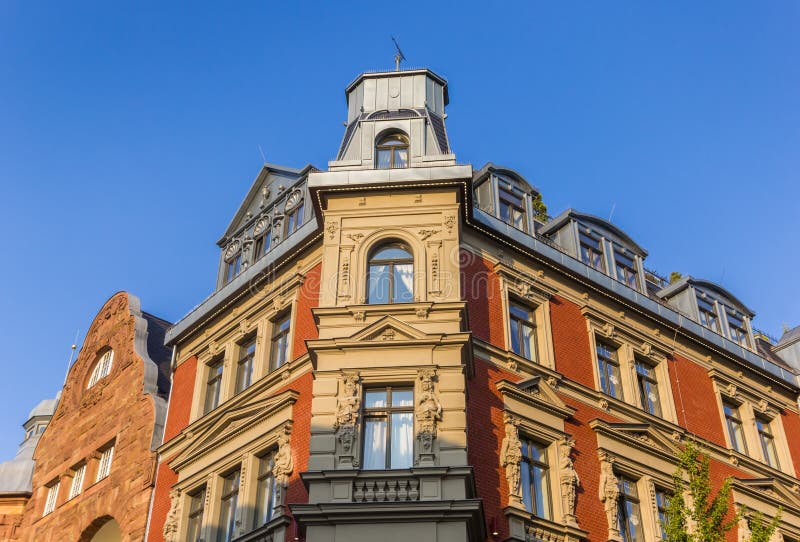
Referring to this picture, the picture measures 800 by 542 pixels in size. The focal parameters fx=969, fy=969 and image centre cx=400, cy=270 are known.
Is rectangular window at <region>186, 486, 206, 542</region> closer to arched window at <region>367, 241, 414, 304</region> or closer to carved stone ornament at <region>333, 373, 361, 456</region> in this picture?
carved stone ornament at <region>333, 373, 361, 456</region>

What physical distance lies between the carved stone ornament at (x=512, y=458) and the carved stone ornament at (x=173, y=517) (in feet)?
28.7

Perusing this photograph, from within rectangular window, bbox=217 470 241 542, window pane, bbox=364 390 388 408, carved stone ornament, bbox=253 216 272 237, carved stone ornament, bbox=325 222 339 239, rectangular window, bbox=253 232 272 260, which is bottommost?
rectangular window, bbox=217 470 241 542

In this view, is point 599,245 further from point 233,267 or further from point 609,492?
point 233,267

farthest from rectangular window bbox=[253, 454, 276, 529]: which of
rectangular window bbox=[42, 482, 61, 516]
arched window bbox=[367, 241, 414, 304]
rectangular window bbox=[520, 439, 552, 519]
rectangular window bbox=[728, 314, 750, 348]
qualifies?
rectangular window bbox=[728, 314, 750, 348]

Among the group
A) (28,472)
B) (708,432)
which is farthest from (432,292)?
(28,472)

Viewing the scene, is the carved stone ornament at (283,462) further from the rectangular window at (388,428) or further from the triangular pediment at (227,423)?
the rectangular window at (388,428)

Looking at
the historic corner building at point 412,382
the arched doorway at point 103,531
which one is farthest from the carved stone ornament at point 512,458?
the arched doorway at point 103,531

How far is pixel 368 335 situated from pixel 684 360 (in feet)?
38.3

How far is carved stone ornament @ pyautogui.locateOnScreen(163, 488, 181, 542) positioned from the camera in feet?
80.5

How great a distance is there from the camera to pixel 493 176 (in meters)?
27.2

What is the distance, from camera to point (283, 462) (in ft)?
72.6

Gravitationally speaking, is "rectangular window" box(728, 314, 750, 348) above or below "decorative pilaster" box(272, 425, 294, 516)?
above

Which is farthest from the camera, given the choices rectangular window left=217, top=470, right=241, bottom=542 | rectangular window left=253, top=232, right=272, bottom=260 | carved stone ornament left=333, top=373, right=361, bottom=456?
rectangular window left=253, top=232, right=272, bottom=260

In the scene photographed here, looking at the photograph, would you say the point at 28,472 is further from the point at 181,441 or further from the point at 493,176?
the point at 493,176
